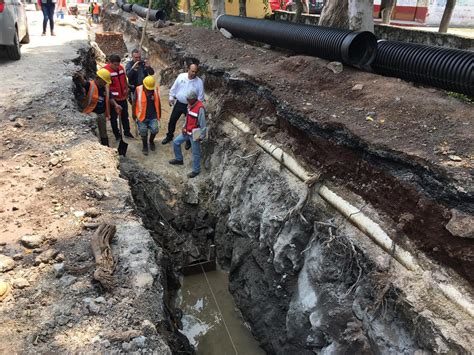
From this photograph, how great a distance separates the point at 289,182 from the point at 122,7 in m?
25.4

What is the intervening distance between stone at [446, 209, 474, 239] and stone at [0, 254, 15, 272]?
4.26 m

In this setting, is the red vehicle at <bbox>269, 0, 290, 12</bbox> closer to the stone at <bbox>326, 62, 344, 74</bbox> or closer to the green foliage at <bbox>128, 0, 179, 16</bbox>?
the green foliage at <bbox>128, 0, 179, 16</bbox>

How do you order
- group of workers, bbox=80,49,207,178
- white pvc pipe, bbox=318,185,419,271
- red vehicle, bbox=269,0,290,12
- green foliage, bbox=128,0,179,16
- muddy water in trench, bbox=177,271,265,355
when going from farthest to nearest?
red vehicle, bbox=269,0,290,12 < green foliage, bbox=128,0,179,16 < group of workers, bbox=80,49,207,178 < muddy water in trench, bbox=177,271,265,355 < white pvc pipe, bbox=318,185,419,271

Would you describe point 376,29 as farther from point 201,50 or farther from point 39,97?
point 39,97

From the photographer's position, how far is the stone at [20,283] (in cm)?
363

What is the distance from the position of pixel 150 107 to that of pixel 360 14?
4.69 metres

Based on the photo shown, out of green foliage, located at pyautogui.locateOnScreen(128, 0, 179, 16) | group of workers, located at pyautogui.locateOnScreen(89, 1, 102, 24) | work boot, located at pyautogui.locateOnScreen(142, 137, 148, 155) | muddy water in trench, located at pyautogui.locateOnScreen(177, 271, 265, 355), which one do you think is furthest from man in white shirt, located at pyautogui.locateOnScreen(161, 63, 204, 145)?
group of workers, located at pyautogui.locateOnScreen(89, 1, 102, 24)

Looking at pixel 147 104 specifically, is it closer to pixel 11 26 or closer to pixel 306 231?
pixel 11 26

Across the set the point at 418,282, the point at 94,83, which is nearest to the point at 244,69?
the point at 94,83

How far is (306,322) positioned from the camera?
5.06 meters

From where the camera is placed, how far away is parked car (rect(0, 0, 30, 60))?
885 cm

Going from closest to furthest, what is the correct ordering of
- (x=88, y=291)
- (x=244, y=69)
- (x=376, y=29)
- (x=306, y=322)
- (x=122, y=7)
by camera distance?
(x=88, y=291)
(x=306, y=322)
(x=244, y=69)
(x=376, y=29)
(x=122, y=7)

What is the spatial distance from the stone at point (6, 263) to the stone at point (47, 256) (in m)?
0.23

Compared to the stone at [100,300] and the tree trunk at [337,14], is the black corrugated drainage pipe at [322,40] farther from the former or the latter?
the stone at [100,300]
